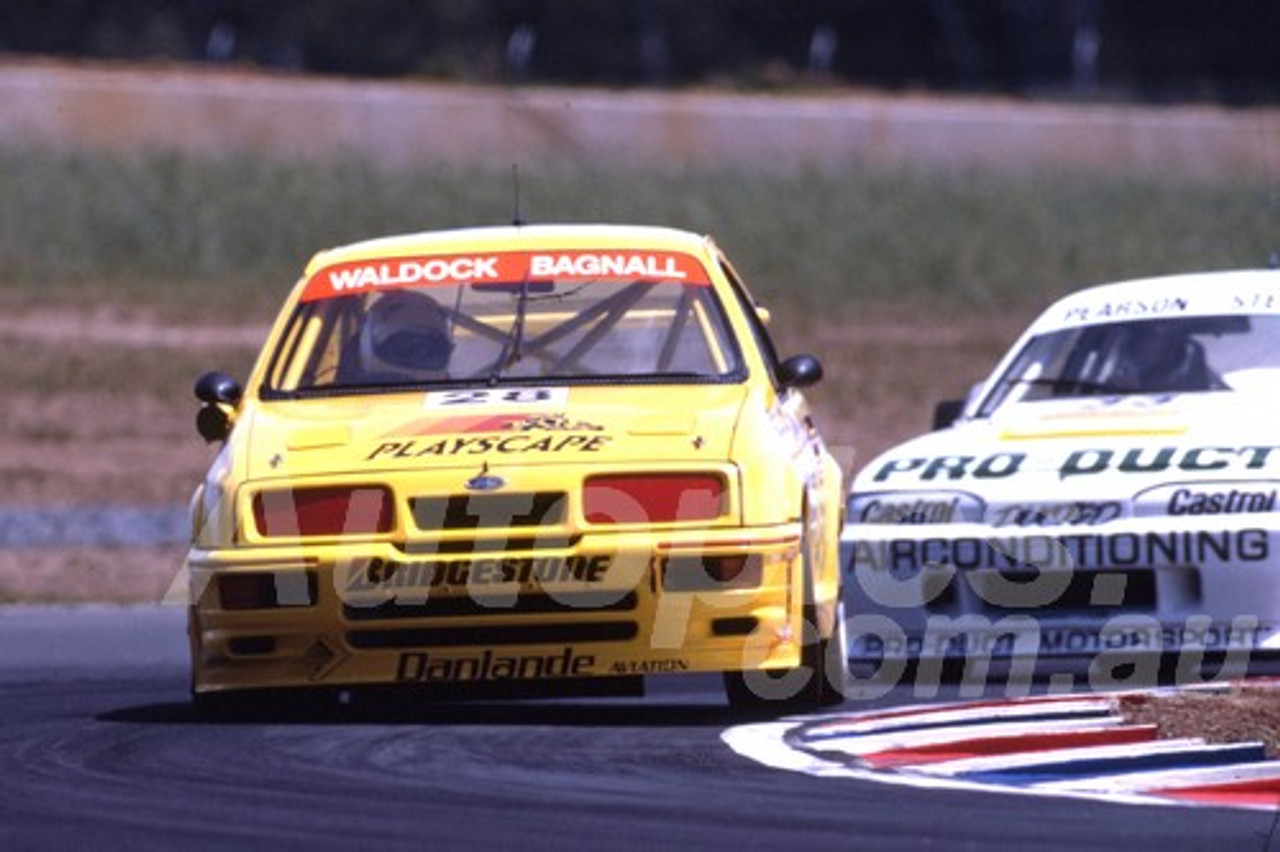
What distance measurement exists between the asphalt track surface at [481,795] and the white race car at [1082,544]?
0.62 m

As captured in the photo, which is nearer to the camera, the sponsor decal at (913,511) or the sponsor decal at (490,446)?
the sponsor decal at (490,446)

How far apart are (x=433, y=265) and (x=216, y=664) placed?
1.77 metres

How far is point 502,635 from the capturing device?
8.84m

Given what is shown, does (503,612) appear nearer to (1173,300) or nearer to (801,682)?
(801,682)

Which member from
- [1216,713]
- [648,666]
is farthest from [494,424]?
[1216,713]

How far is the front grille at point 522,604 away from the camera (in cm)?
880

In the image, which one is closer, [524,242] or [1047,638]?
[1047,638]

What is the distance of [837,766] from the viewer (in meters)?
7.82

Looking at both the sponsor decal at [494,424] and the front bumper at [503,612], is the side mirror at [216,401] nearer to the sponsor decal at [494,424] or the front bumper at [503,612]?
the sponsor decal at [494,424]

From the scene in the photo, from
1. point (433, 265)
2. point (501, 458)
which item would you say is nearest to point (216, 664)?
point (501, 458)

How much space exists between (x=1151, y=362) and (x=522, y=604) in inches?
132

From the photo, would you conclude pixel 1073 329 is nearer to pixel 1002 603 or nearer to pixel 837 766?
pixel 1002 603

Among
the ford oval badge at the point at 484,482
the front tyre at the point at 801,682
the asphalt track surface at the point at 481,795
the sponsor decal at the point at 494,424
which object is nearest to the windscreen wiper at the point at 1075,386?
the front tyre at the point at 801,682

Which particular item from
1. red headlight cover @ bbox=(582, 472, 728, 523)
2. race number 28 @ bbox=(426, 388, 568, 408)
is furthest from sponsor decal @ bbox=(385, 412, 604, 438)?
red headlight cover @ bbox=(582, 472, 728, 523)
